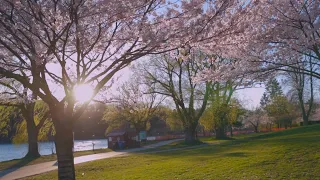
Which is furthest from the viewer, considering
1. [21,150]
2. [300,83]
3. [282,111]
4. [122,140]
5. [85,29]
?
[282,111]

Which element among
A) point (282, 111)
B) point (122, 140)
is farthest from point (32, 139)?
point (282, 111)

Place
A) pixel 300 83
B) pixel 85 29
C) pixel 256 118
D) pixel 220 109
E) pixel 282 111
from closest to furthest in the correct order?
pixel 85 29 → pixel 300 83 → pixel 220 109 → pixel 282 111 → pixel 256 118

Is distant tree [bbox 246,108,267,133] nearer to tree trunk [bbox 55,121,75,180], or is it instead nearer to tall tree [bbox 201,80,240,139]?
tall tree [bbox 201,80,240,139]

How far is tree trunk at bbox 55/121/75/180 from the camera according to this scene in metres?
6.45

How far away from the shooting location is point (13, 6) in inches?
223

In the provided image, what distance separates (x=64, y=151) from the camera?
654 centimetres

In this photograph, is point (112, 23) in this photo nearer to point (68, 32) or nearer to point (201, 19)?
point (68, 32)

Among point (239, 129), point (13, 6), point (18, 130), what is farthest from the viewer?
point (239, 129)

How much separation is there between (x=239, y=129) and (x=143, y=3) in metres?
70.4

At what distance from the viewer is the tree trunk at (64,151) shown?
645 centimetres

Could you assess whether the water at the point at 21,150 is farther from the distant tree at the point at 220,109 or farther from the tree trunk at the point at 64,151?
the tree trunk at the point at 64,151

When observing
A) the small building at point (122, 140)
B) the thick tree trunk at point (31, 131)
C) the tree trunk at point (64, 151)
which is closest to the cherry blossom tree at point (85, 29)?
the tree trunk at point (64, 151)

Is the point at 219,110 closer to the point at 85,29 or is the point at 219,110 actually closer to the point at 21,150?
the point at 21,150

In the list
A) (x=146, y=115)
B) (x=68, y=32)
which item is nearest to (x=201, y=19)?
(x=68, y=32)
